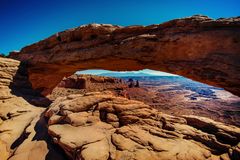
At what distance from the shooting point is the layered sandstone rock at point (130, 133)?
7.57m

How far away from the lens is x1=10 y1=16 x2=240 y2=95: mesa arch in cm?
990

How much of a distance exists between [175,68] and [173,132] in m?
4.58

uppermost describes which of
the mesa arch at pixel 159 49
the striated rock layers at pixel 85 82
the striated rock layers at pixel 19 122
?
the mesa arch at pixel 159 49

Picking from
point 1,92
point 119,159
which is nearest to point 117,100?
point 119,159

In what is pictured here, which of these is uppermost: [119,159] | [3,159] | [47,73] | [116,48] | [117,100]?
[116,48]

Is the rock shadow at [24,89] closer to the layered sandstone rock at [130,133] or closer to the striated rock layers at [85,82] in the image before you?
the layered sandstone rock at [130,133]

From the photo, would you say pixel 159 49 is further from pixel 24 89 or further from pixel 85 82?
pixel 85 82

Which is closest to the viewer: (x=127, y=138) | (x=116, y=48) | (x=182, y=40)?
(x=127, y=138)

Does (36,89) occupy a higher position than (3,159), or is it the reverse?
(36,89)

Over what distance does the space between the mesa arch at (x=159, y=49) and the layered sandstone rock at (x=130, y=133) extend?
3.19m

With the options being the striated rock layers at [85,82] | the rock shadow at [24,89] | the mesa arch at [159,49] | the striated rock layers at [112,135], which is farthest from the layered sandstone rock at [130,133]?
the striated rock layers at [85,82]

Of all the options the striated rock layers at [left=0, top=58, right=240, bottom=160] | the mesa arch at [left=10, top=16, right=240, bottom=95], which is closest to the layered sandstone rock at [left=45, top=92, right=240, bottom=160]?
the striated rock layers at [left=0, top=58, right=240, bottom=160]

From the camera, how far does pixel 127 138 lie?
835 cm

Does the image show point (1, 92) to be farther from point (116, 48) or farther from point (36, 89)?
point (116, 48)
